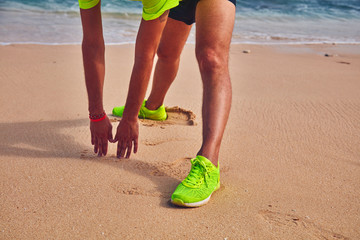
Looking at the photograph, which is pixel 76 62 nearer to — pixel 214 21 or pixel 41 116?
pixel 41 116

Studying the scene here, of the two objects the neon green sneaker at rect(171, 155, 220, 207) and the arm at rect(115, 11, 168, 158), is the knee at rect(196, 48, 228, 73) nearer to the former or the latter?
the arm at rect(115, 11, 168, 158)

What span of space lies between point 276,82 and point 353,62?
61.4 inches

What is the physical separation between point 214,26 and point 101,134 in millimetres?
760

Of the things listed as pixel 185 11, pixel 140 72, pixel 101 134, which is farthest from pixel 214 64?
pixel 101 134

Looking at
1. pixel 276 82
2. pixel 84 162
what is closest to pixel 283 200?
pixel 84 162

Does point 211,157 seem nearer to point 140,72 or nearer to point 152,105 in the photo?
point 140,72

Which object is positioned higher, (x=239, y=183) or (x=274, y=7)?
(x=239, y=183)

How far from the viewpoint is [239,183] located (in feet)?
6.29

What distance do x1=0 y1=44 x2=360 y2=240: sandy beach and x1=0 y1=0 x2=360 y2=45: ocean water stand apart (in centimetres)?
212

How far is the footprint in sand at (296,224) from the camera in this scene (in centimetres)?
154

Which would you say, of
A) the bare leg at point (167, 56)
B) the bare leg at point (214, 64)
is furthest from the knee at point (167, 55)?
the bare leg at point (214, 64)

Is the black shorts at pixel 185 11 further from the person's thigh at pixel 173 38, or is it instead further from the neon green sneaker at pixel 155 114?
the neon green sneaker at pixel 155 114

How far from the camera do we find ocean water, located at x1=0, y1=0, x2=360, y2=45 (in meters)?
5.67

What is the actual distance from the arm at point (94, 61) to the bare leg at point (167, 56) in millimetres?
703
